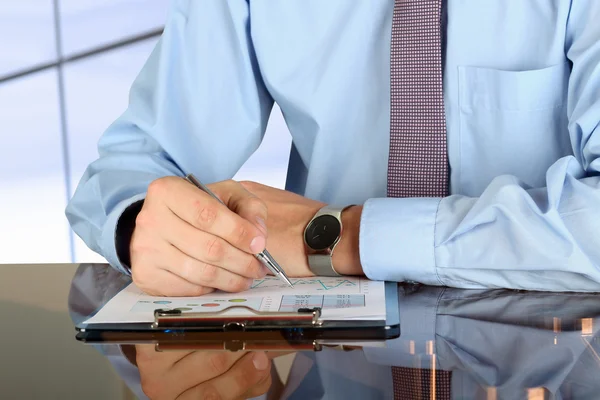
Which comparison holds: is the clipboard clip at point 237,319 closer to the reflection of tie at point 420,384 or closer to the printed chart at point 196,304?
the printed chart at point 196,304

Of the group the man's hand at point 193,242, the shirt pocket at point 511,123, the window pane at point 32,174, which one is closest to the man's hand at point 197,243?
the man's hand at point 193,242

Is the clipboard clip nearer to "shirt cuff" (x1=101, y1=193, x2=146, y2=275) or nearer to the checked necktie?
"shirt cuff" (x1=101, y1=193, x2=146, y2=275)

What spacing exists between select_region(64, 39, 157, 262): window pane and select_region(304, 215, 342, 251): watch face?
2.43 m

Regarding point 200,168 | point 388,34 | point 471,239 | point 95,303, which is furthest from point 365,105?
point 95,303

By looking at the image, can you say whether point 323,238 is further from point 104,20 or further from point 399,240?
point 104,20

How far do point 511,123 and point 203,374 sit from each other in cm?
80

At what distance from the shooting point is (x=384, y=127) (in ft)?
4.46

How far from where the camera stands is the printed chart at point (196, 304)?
0.85 meters

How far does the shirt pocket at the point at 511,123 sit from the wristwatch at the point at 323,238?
31cm

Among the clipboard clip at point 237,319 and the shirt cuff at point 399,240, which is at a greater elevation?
the shirt cuff at point 399,240

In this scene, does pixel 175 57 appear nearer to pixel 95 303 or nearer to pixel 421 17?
pixel 421 17

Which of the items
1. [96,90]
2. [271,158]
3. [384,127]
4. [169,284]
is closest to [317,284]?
[169,284]

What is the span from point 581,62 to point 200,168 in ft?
2.35

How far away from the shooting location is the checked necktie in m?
1.21
